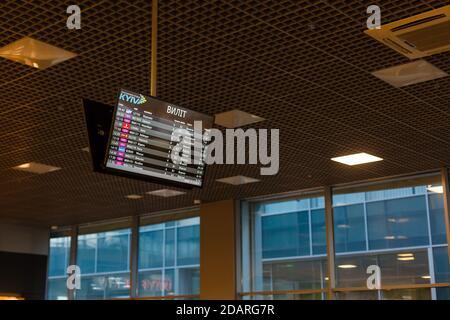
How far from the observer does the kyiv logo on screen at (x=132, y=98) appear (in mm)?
3660

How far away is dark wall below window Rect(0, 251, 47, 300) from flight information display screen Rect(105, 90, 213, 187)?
8.30 meters

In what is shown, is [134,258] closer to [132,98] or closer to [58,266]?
[58,266]

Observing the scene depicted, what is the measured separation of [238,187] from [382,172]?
74.9 inches

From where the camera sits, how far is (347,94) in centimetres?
516

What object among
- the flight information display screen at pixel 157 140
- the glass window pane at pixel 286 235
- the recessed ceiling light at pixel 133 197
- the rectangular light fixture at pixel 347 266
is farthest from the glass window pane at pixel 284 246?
the flight information display screen at pixel 157 140

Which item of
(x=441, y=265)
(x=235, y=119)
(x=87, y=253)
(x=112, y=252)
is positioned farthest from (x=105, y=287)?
(x=235, y=119)

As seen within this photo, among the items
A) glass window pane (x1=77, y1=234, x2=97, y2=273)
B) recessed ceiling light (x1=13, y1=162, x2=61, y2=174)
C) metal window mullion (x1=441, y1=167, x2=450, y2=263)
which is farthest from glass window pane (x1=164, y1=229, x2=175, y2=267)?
metal window mullion (x1=441, y1=167, x2=450, y2=263)

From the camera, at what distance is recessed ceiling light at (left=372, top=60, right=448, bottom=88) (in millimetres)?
4617

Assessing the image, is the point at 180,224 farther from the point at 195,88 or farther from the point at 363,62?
the point at 363,62

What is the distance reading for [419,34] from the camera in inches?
157

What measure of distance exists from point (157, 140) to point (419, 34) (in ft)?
5.72

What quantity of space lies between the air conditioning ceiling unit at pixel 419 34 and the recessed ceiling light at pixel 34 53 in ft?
6.74

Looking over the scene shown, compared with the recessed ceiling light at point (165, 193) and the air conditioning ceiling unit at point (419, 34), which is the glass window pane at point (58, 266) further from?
the air conditioning ceiling unit at point (419, 34)
